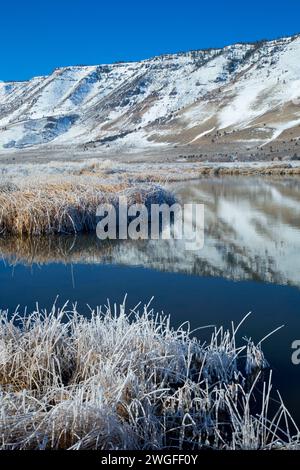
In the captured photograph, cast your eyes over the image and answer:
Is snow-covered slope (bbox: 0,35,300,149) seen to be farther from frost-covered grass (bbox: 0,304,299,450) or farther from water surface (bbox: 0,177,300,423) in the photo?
frost-covered grass (bbox: 0,304,299,450)

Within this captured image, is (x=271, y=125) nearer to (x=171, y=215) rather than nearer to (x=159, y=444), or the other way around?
(x=171, y=215)

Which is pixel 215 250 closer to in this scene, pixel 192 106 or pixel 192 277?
pixel 192 277

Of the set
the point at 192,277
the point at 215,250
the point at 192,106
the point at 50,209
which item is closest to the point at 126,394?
the point at 192,277

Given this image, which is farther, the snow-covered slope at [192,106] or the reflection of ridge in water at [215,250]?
the snow-covered slope at [192,106]

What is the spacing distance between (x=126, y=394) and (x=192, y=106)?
440ft

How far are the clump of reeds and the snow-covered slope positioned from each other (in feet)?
228

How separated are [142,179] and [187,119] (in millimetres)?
102063

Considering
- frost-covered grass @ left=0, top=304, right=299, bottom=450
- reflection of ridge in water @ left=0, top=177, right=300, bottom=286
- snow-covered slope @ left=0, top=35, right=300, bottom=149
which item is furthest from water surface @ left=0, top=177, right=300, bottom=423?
snow-covered slope @ left=0, top=35, right=300, bottom=149

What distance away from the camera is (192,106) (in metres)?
133

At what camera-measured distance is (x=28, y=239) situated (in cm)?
1236

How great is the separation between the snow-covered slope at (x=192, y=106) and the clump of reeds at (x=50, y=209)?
69.6 m

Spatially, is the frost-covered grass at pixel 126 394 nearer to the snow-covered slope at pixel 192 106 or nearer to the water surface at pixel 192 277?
the water surface at pixel 192 277

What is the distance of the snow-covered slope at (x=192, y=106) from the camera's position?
345 ft

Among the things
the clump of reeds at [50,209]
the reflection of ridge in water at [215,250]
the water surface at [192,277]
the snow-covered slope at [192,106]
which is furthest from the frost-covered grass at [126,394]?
the snow-covered slope at [192,106]
